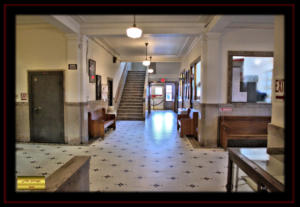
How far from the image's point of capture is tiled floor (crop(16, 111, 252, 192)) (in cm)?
299

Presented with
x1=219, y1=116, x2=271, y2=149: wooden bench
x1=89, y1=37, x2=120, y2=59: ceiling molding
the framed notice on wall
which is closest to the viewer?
x1=219, y1=116, x2=271, y2=149: wooden bench

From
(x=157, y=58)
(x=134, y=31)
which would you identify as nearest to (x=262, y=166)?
(x=134, y=31)

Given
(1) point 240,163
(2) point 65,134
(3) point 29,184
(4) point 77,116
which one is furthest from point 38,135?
(1) point 240,163

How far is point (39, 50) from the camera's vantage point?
5.37 m

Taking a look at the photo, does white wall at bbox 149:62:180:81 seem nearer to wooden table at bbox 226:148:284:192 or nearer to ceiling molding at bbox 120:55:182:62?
ceiling molding at bbox 120:55:182:62

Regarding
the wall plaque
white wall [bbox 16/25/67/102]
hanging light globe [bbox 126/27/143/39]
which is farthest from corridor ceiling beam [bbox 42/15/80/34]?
hanging light globe [bbox 126/27/143/39]

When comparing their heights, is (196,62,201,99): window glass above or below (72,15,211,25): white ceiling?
below

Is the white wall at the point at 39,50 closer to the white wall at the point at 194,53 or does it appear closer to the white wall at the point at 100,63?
the white wall at the point at 100,63

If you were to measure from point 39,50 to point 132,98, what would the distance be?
253 inches

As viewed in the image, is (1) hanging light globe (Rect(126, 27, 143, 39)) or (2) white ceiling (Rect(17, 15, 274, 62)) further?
(2) white ceiling (Rect(17, 15, 274, 62))

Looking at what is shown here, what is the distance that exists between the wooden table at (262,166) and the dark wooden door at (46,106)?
15.9 feet

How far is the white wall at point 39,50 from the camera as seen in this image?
529 centimetres

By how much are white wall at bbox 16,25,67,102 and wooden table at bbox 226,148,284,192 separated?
5.03 m

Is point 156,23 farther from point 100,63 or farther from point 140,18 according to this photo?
point 100,63
